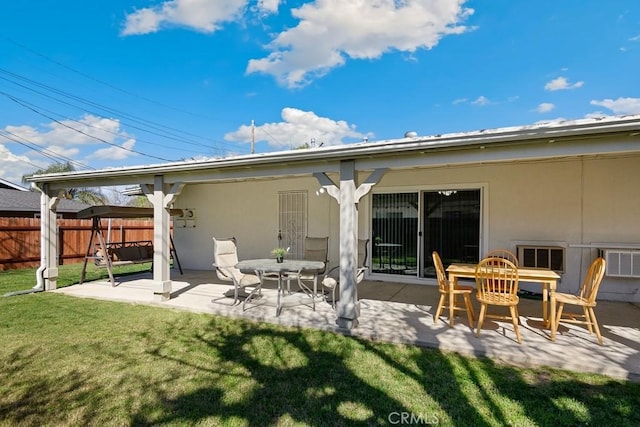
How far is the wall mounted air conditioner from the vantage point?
573 cm

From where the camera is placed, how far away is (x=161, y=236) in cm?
592

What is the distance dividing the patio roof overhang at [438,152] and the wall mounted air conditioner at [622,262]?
3428mm

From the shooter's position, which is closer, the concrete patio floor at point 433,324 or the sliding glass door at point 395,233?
the concrete patio floor at point 433,324

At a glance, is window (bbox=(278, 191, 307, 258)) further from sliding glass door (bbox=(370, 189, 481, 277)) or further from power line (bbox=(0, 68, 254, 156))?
power line (bbox=(0, 68, 254, 156))

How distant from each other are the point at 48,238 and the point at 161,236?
2979mm

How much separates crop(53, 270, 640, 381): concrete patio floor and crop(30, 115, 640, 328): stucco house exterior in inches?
21.3

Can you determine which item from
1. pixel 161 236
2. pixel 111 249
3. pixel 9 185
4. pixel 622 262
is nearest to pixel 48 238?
pixel 111 249

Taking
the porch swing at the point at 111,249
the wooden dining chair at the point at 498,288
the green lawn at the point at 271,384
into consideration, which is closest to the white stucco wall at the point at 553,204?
the wooden dining chair at the point at 498,288

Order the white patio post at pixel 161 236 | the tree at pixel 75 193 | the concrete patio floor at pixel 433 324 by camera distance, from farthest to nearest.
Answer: the tree at pixel 75 193, the white patio post at pixel 161 236, the concrete patio floor at pixel 433 324

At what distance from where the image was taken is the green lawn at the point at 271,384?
100 inches

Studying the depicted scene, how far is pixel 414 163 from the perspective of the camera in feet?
13.7

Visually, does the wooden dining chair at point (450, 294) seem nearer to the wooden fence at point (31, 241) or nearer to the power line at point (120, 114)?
the wooden fence at point (31, 241)

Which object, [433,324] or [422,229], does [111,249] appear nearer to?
[422,229]

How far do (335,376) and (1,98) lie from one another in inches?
742
